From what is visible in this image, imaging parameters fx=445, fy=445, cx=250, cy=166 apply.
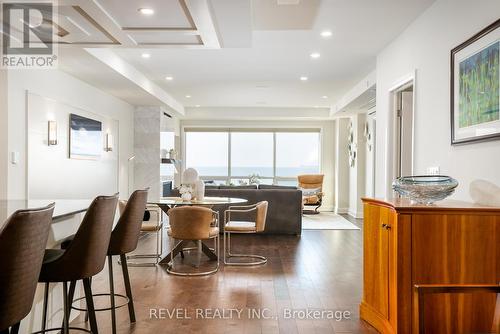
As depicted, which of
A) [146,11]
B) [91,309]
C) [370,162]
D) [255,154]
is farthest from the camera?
[255,154]

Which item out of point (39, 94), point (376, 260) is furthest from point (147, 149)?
point (376, 260)

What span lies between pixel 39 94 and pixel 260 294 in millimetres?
3476

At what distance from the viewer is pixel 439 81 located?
3.75 meters

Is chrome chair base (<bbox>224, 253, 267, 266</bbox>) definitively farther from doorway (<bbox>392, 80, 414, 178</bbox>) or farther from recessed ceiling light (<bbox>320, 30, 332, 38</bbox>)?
recessed ceiling light (<bbox>320, 30, 332, 38</bbox>)

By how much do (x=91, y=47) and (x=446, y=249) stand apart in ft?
13.0

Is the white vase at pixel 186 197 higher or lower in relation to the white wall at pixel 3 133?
lower

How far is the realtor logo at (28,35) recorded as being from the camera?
372 cm

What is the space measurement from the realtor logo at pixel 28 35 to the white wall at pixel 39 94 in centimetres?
14

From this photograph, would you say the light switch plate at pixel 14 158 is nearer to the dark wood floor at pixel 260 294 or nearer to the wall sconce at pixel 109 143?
the dark wood floor at pixel 260 294

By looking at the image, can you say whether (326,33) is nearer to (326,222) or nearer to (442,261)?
(442,261)

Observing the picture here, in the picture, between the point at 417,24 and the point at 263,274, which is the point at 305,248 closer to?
the point at 263,274

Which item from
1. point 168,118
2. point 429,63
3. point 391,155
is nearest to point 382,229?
point 429,63

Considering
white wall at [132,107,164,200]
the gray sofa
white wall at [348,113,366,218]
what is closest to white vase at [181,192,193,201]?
the gray sofa

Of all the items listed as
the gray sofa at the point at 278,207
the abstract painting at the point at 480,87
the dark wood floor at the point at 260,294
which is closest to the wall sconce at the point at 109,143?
the gray sofa at the point at 278,207
